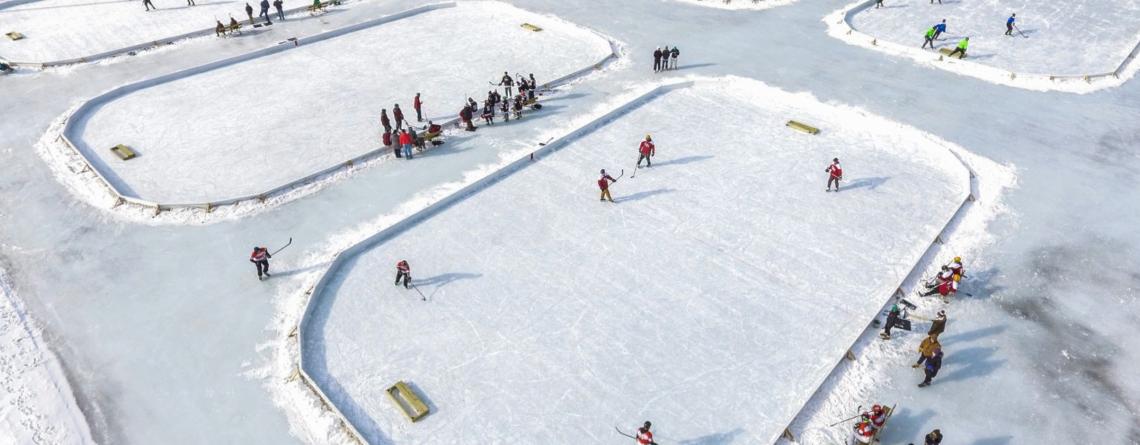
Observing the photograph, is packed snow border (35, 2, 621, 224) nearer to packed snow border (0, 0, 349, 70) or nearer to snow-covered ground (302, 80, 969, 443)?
snow-covered ground (302, 80, 969, 443)

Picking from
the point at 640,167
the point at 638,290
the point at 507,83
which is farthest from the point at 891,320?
the point at 507,83

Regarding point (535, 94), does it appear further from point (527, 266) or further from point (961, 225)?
point (961, 225)

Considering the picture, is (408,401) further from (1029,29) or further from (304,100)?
(1029,29)

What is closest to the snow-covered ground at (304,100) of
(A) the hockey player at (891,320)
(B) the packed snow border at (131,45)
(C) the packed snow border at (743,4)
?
(B) the packed snow border at (131,45)

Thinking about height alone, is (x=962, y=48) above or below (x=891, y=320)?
above

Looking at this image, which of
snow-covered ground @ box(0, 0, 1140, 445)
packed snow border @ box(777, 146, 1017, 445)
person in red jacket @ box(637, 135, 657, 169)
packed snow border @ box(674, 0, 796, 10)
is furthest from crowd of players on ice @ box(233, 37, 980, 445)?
packed snow border @ box(674, 0, 796, 10)
